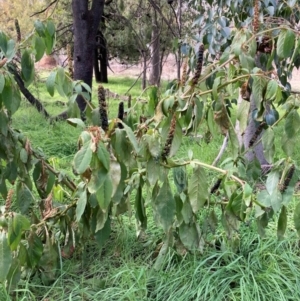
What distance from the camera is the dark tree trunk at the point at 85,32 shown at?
5527 millimetres

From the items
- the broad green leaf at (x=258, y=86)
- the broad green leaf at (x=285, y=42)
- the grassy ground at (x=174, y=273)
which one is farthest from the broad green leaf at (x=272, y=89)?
the grassy ground at (x=174, y=273)

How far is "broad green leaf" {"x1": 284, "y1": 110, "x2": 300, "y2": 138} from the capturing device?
4.68 ft

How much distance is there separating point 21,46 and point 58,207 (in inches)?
26.6

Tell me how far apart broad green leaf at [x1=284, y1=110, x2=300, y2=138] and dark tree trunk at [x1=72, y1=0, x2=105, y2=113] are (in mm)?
4232

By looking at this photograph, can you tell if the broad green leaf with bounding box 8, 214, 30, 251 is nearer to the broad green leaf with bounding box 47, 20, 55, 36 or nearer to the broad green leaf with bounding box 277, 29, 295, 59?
the broad green leaf with bounding box 47, 20, 55, 36

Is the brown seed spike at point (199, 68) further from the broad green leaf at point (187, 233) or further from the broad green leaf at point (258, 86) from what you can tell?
the broad green leaf at point (187, 233)

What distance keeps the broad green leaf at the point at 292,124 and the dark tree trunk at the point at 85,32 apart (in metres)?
4.23

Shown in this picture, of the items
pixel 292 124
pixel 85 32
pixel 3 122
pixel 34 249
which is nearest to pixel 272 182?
pixel 292 124

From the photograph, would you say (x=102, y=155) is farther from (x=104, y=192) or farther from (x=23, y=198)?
(x=23, y=198)

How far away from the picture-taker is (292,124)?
56.3 inches

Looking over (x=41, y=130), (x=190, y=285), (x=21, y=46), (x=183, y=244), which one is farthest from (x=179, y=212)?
(x=41, y=130)

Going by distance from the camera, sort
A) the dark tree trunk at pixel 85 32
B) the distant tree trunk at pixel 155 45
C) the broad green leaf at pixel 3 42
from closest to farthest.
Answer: the broad green leaf at pixel 3 42, the dark tree trunk at pixel 85 32, the distant tree trunk at pixel 155 45

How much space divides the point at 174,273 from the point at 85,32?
4.31 metres

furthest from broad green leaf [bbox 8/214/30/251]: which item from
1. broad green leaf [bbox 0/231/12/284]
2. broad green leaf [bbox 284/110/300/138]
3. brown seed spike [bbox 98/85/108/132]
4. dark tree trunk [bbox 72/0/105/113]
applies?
dark tree trunk [bbox 72/0/105/113]
